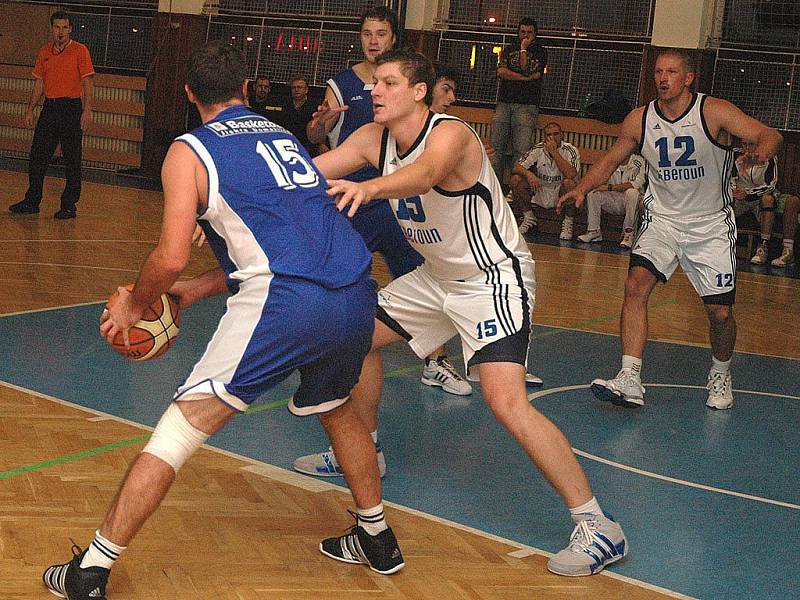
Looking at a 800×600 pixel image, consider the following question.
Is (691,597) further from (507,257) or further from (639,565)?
(507,257)

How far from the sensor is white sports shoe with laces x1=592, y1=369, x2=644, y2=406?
19.4ft

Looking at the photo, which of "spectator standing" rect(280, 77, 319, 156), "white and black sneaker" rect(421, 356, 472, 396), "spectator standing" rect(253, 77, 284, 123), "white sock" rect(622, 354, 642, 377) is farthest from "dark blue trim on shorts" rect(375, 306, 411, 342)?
"spectator standing" rect(253, 77, 284, 123)

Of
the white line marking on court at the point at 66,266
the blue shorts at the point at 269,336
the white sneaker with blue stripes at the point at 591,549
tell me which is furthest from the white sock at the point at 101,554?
the white line marking on court at the point at 66,266

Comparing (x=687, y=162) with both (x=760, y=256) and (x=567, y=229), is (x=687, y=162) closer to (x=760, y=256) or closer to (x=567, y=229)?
(x=760, y=256)

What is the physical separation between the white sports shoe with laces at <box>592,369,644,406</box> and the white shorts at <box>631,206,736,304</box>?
0.58 metres

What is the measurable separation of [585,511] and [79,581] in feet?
5.40

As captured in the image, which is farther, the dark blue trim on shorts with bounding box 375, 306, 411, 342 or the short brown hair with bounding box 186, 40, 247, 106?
the dark blue trim on shorts with bounding box 375, 306, 411, 342

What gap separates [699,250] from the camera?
6.26m

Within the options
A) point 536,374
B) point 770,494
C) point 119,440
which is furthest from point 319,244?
point 536,374

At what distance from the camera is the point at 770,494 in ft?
15.7

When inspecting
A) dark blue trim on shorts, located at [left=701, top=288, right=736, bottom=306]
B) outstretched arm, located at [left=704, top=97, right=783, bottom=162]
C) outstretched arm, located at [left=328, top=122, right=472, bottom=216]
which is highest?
outstretched arm, located at [left=704, top=97, right=783, bottom=162]

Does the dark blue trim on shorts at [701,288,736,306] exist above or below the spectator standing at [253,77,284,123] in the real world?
below

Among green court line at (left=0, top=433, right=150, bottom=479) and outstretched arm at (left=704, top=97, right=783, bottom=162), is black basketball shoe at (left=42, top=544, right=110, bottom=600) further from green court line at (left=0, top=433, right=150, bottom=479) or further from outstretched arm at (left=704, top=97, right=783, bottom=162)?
outstretched arm at (left=704, top=97, right=783, bottom=162)

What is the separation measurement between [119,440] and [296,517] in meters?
1.08
